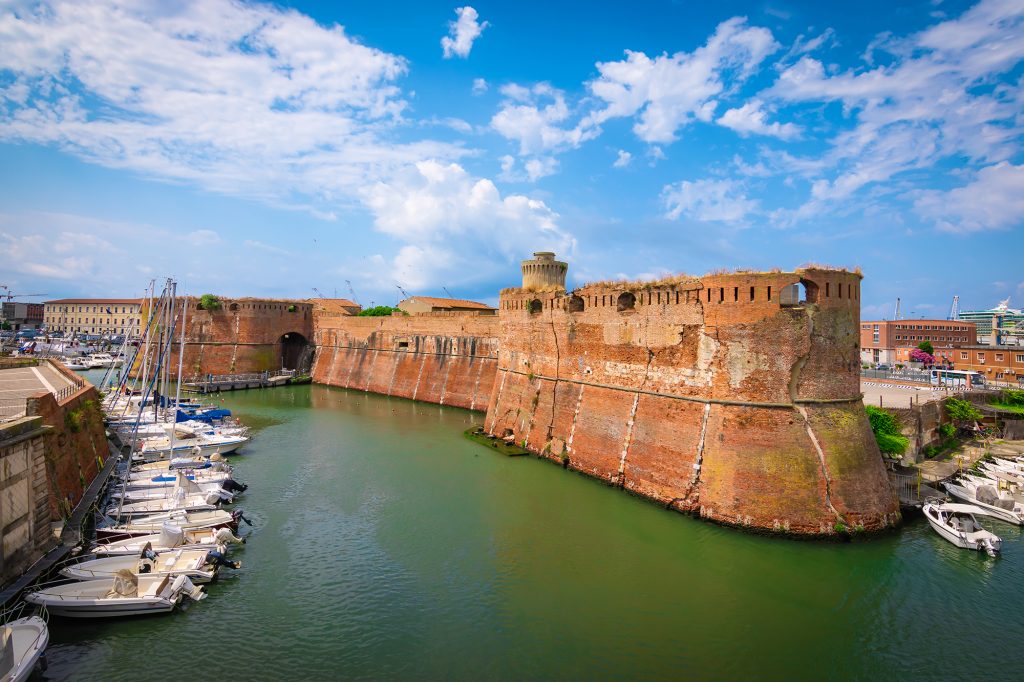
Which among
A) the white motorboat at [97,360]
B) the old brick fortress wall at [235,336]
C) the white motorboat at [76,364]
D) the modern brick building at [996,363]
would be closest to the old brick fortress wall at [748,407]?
the modern brick building at [996,363]

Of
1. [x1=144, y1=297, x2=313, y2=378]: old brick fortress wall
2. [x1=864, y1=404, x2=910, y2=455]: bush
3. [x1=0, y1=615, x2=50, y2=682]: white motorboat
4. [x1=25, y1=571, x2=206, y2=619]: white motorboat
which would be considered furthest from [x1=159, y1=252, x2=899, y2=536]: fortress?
[x1=144, y1=297, x2=313, y2=378]: old brick fortress wall

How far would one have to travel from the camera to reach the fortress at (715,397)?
15.5 meters

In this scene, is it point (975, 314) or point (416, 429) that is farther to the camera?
point (975, 314)

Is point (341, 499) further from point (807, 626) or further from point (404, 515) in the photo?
point (807, 626)

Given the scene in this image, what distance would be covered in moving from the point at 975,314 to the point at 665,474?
173817mm

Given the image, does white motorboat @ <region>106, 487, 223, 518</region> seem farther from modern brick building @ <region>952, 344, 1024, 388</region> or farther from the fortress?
modern brick building @ <region>952, 344, 1024, 388</region>

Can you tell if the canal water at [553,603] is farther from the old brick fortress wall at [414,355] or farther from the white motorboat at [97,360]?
the white motorboat at [97,360]

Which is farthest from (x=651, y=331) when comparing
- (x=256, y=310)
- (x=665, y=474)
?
(x=256, y=310)

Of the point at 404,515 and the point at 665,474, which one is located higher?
the point at 665,474

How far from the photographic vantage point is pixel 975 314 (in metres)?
149

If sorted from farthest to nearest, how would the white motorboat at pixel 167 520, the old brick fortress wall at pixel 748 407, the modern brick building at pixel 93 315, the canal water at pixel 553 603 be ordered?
the modern brick building at pixel 93 315 → the old brick fortress wall at pixel 748 407 → the white motorboat at pixel 167 520 → the canal water at pixel 553 603

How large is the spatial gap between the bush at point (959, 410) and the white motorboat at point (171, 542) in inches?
1211

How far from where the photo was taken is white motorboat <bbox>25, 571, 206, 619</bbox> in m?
11.1

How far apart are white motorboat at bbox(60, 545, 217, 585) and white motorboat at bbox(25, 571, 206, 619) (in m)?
0.22
